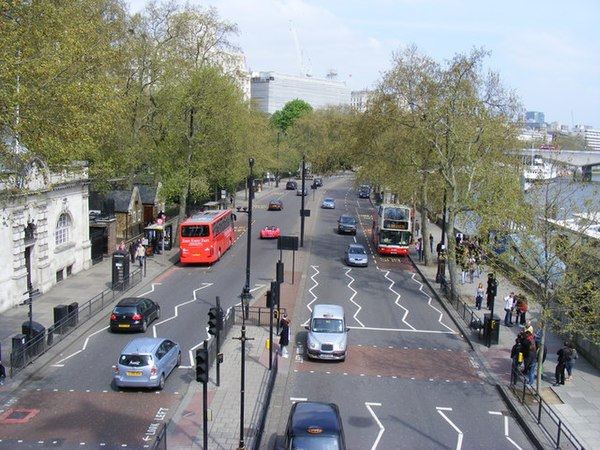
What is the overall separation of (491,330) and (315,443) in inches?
526

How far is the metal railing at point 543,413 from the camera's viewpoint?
1629 cm

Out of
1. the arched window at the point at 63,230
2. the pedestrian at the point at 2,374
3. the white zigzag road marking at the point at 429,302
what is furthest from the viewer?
the arched window at the point at 63,230

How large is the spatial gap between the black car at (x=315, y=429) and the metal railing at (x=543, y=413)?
19.1 ft

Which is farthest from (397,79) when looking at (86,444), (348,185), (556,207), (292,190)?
(348,185)

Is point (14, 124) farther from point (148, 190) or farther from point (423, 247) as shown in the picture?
point (148, 190)

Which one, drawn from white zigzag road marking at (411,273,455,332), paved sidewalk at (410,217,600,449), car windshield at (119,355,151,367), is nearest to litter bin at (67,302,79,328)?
car windshield at (119,355,151,367)

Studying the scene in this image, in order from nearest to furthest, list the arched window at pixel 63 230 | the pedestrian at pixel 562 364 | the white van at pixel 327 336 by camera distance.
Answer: the pedestrian at pixel 562 364 → the white van at pixel 327 336 → the arched window at pixel 63 230

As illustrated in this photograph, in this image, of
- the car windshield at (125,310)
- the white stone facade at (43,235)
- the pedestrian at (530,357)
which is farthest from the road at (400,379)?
the white stone facade at (43,235)

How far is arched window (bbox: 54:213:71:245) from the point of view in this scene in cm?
3444

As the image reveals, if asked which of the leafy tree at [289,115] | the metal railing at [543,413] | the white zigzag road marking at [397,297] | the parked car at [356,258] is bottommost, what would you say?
the white zigzag road marking at [397,297]

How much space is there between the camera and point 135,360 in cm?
Result: 1936

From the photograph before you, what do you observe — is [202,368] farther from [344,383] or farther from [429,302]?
[429,302]

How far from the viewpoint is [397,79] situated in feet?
125

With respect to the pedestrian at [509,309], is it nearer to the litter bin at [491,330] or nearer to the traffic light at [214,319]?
the litter bin at [491,330]
